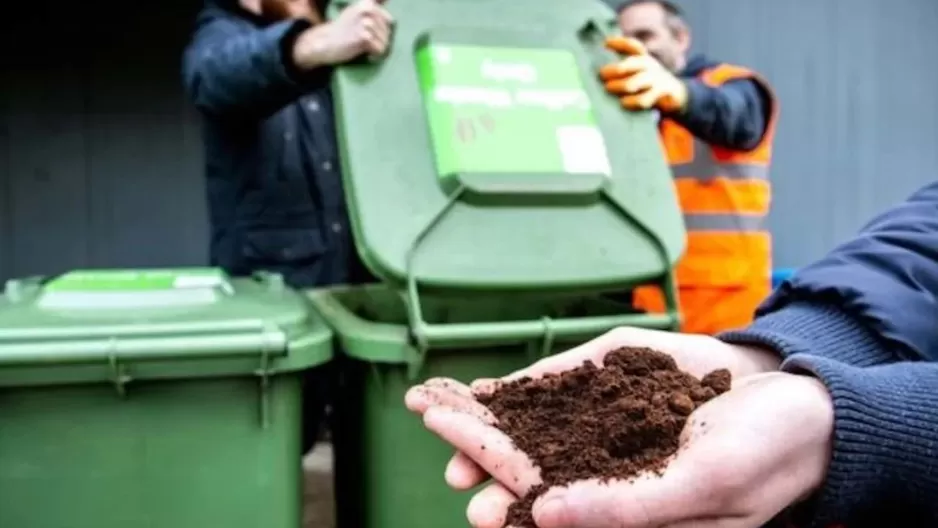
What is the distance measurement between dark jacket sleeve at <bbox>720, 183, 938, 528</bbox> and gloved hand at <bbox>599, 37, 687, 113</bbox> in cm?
56

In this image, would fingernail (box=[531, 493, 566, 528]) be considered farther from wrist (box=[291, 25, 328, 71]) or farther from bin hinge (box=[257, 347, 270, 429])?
wrist (box=[291, 25, 328, 71])

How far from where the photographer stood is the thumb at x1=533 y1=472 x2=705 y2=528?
62cm

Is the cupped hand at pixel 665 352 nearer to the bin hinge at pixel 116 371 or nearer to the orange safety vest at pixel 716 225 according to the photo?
the bin hinge at pixel 116 371

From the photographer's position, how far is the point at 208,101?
5.11ft

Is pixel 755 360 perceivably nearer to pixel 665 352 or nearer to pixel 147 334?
pixel 665 352

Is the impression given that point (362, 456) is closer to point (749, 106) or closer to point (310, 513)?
point (310, 513)

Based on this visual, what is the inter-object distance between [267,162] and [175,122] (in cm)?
173

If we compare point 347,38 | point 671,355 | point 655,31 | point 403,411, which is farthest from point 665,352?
point 655,31

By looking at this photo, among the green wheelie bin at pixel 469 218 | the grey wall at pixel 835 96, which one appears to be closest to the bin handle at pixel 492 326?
the green wheelie bin at pixel 469 218

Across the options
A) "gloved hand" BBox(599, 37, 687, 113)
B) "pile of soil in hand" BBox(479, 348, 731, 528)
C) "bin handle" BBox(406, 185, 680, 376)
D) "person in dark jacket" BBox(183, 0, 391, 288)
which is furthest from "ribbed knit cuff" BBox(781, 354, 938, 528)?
"person in dark jacket" BBox(183, 0, 391, 288)

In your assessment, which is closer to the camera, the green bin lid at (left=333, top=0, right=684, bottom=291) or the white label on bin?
the green bin lid at (left=333, top=0, right=684, bottom=291)

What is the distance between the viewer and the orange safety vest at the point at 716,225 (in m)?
2.00

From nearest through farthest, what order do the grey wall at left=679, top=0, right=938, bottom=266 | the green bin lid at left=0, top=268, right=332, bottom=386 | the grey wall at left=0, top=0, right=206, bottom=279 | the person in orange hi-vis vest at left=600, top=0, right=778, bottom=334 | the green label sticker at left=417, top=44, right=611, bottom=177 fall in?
the green bin lid at left=0, top=268, right=332, bottom=386 → the green label sticker at left=417, top=44, right=611, bottom=177 → the person in orange hi-vis vest at left=600, top=0, right=778, bottom=334 → the grey wall at left=679, top=0, right=938, bottom=266 → the grey wall at left=0, top=0, right=206, bottom=279

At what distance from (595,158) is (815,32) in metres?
1.82
